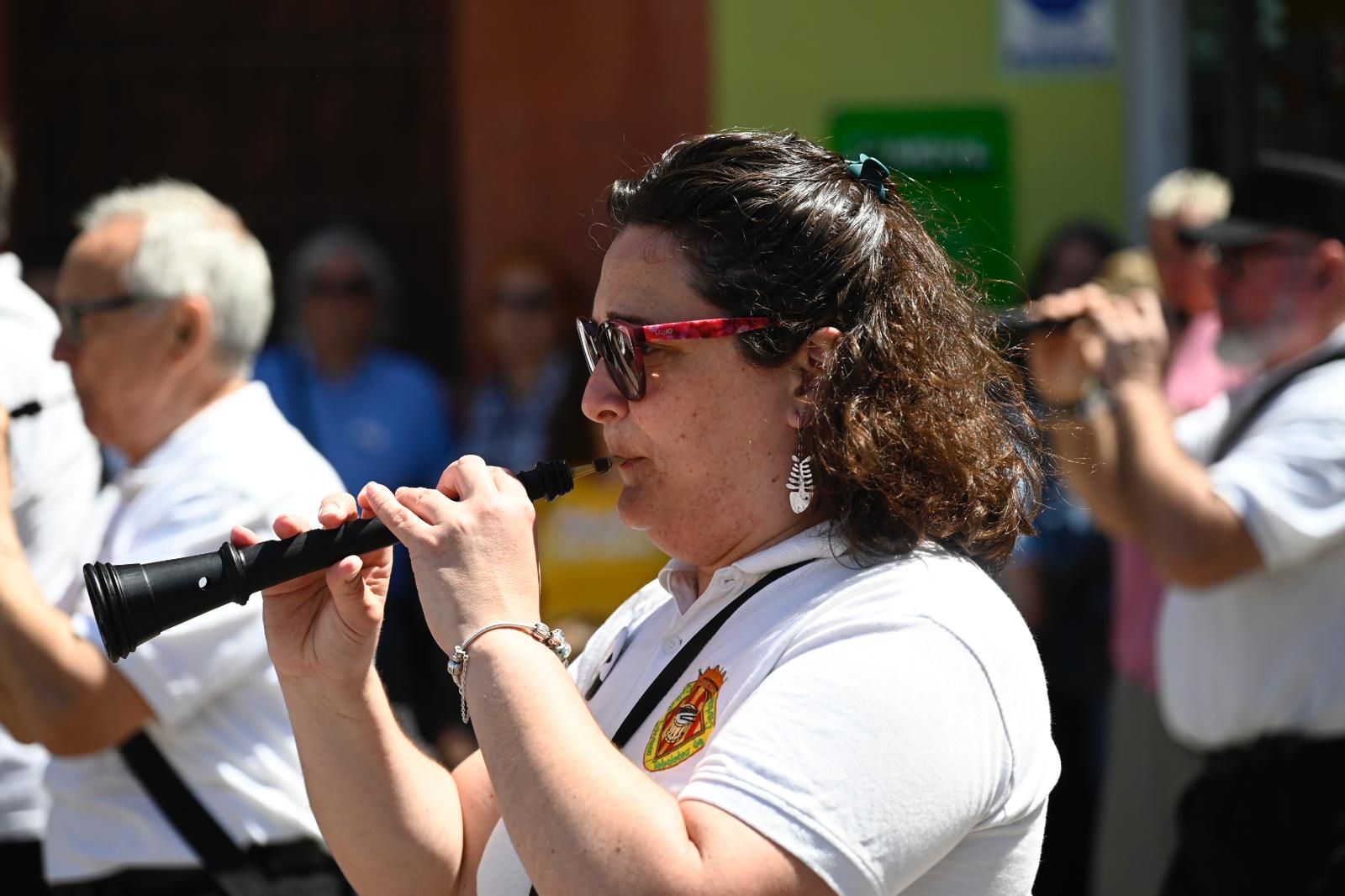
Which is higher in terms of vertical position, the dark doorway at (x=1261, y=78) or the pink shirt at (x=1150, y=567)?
the dark doorway at (x=1261, y=78)

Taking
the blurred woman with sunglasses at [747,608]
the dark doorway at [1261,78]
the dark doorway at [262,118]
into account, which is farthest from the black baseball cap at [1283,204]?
the dark doorway at [262,118]

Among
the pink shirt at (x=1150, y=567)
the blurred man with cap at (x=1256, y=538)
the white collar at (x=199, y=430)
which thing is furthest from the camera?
the pink shirt at (x=1150, y=567)

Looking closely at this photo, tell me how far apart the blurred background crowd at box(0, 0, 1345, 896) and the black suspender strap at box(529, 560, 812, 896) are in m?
3.05

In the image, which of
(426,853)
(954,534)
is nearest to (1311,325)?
(954,534)

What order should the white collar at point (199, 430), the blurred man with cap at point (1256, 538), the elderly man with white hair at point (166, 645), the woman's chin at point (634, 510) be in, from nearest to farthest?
1. the woman's chin at point (634, 510)
2. the elderly man with white hair at point (166, 645)
3. the white collar at point (199, 430)
4. the blurred man with cap at point (1256, 538)

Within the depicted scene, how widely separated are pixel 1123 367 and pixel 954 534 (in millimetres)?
2078

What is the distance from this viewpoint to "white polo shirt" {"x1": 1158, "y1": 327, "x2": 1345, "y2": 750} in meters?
3.43

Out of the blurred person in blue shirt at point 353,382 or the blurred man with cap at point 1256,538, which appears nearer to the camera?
the blurred man with cap at point 1256,538

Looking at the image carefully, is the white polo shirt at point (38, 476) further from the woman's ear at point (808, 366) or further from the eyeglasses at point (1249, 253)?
the eyeglasses at point (1249, 253)

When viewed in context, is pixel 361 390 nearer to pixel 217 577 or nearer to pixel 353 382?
pixel 353 382

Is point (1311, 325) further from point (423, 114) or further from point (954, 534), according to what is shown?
point (423, 114)

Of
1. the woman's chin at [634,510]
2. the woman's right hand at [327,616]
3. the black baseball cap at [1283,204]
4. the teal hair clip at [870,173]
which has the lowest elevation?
the woman's right hand at [327,616]

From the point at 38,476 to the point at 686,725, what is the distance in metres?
1.79

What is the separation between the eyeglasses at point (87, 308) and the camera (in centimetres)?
305
